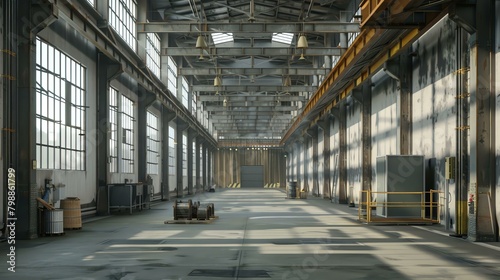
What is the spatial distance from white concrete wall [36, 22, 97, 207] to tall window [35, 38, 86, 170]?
26 centimetres

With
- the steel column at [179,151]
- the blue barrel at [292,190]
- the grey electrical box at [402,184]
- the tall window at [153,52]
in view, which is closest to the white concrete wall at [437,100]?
the grey electrical box at [402,184]

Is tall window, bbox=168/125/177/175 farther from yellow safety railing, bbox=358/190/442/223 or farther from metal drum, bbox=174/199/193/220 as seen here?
yellow safety railing, bbox=358/190/442/223

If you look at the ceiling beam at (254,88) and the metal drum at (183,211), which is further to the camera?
the ceiling beam at (254,88)

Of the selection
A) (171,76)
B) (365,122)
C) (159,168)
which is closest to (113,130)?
(365,122)

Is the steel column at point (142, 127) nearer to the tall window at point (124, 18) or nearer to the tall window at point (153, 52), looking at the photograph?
the tall window at point (153, 52)

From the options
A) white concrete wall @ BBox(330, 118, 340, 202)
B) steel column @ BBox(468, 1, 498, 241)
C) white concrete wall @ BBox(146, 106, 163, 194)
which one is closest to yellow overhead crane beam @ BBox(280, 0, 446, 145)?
steel column @ BBox(468, 1, 498, 241)

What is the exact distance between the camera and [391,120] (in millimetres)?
26047

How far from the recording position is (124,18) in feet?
97.3

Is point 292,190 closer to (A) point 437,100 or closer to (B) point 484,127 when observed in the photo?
(A) point 437,100

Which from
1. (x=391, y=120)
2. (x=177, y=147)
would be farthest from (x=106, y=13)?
(x=177, y=147)

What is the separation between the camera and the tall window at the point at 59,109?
63.2 ft

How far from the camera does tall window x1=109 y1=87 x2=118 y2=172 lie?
2773 cm

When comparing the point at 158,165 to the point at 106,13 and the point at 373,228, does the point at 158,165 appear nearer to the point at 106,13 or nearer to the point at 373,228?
the point at 106,13

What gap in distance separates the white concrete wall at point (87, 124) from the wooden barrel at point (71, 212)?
3.33ft
